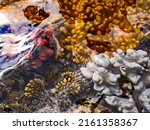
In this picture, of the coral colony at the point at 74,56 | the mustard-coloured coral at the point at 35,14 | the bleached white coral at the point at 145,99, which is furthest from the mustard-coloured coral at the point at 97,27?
the bleached white coral at the point at 145,99

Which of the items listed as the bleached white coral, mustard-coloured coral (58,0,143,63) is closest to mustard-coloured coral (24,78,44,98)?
mustard-coloured coral (58,0,143,63)

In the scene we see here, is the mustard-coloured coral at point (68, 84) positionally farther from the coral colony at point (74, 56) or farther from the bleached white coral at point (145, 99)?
the bleached white coral at point (145, 99)

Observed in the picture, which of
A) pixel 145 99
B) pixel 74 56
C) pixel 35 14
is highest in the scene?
pixel 35 14

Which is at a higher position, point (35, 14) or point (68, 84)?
point (35, 14)

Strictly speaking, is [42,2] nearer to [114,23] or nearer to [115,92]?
[114,23]

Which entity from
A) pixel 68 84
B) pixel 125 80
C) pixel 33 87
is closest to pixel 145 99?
pixel 125 80

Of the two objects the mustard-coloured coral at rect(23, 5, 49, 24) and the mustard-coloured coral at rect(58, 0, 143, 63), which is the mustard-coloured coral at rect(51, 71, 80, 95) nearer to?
the mustard-coloured coral at rect(58, 0, 143, 63)

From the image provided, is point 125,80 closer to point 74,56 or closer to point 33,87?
point 74,56

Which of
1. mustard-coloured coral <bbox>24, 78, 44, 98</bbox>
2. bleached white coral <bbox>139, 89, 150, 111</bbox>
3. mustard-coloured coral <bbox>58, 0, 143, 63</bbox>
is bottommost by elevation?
bleached white coral <bbox>139, 89, 150, 111</bbox>

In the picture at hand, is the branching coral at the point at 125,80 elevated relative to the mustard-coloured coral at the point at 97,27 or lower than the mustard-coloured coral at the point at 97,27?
lower
